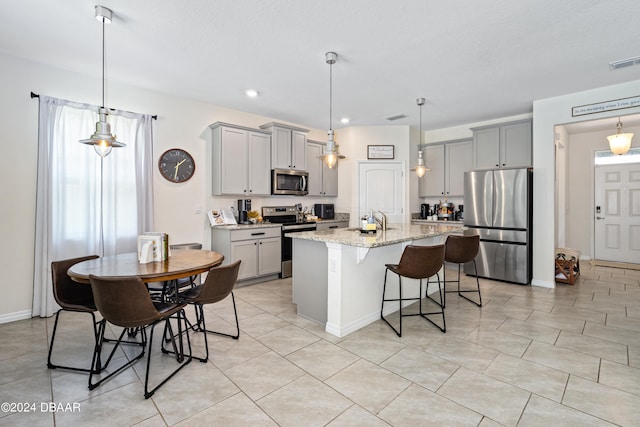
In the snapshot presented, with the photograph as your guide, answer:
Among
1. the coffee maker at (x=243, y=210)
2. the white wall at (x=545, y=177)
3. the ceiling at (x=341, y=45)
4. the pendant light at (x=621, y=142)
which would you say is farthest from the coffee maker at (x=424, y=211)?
the coffee maker at (x=243, y=210)

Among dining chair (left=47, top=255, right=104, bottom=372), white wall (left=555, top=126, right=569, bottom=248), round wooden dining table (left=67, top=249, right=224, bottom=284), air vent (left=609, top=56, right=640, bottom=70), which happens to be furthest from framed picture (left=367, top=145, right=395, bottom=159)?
dining chair (left=47, top=255, right=104, bottom=372)

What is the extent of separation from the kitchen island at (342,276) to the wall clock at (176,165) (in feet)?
7.16

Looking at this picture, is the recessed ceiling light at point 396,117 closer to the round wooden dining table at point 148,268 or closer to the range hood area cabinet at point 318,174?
the range hood area cabinet at point 318,174

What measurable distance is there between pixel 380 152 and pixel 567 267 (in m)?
3.52

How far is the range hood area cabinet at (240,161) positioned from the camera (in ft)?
14.9

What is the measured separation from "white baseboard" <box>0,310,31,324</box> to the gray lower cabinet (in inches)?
84.6

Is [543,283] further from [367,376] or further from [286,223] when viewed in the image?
[286,223]

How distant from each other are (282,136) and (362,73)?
2042mm

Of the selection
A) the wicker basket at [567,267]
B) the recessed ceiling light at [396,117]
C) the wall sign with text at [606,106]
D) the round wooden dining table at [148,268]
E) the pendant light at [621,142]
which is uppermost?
the recessed ceiling light at [396,117]

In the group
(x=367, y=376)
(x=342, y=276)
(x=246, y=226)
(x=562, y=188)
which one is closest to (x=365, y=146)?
(x=246, y=226)

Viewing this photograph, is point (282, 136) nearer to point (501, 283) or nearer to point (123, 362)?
point (123, 362)

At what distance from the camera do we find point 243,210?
4.90 metres

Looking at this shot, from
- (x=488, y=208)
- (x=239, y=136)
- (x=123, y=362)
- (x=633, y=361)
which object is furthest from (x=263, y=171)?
(x=633, y=361)

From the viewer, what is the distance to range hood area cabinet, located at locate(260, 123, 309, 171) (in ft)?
16.9
